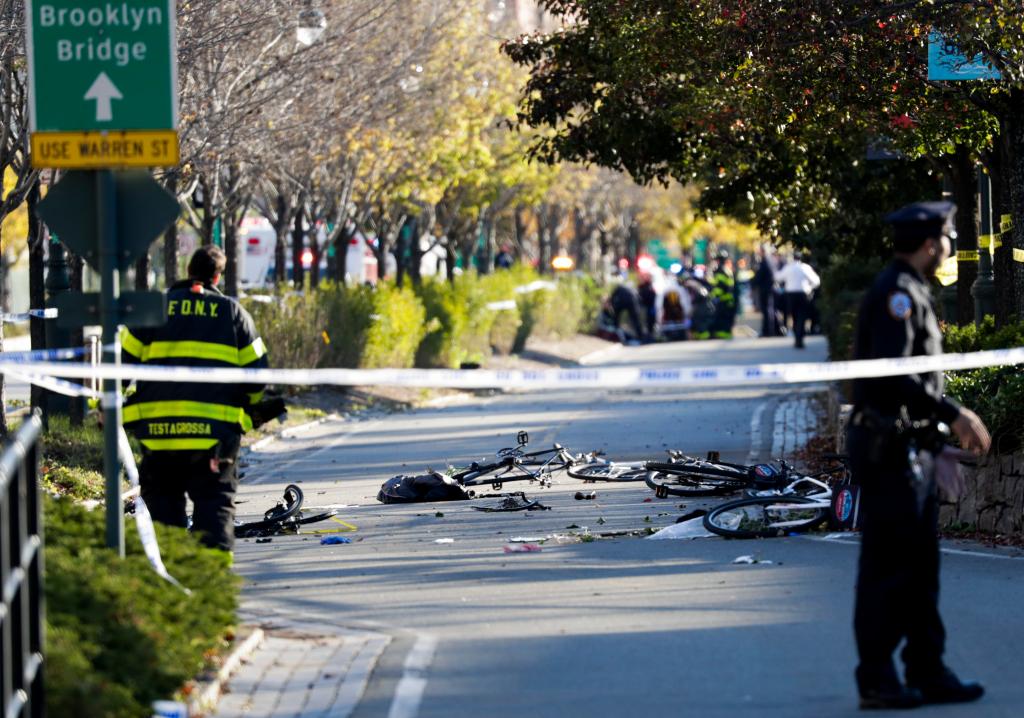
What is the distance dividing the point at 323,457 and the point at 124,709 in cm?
1151

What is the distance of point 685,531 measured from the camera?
1098 centimetres

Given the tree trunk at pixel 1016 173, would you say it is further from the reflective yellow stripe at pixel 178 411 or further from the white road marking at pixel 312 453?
the reflective yellow stripe at pixel 178 411

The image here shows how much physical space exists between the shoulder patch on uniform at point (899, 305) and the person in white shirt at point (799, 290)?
2792cm

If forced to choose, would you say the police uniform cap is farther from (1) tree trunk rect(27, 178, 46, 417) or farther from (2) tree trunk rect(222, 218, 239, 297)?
(2) tree trunk rect(222, 218, 239, 297)

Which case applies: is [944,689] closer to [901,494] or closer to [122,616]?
[901,494]

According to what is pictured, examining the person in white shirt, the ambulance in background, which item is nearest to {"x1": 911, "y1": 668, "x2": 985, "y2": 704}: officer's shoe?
the person in white shirt

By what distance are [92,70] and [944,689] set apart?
4.30 meters

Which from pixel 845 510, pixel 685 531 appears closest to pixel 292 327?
pixel 685 531

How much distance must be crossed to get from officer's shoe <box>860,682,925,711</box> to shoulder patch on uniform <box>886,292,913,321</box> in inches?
53.7

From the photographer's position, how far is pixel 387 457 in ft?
55.6

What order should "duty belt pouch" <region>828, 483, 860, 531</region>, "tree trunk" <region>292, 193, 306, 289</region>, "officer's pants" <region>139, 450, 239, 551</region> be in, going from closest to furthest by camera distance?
"officer's pants" <region>139, 450, 239, 551</region>
"duty belt pouch" <region>828, 483, 860, 531</region>
"tree trunk" <region>292, 193, 306, 289</region>

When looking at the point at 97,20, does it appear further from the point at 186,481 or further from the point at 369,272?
the point at 369,272

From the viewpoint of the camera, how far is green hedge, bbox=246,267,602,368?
74.4 ft

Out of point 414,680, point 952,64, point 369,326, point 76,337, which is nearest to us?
point 414,680
